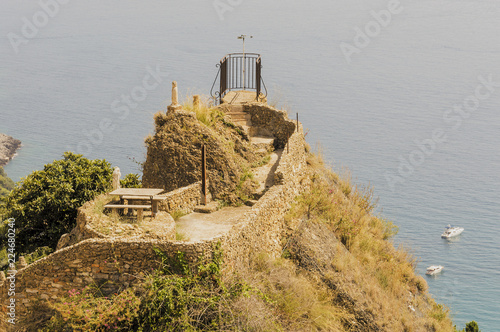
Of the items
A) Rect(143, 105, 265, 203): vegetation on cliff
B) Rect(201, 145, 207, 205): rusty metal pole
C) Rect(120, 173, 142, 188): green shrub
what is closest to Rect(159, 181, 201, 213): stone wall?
Rect(201, 145, 207, 205): rusty metal pole

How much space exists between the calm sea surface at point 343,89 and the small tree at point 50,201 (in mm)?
76548

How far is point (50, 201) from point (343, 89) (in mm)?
137997

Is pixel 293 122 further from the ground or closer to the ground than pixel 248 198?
further from the ground

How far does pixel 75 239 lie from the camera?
17266 millimetres

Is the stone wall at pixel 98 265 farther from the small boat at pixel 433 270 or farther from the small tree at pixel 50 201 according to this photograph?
the small boat at pixel 433 270

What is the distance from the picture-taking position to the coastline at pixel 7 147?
126594mm

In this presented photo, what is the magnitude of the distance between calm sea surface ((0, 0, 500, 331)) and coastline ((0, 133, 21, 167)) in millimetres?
2298

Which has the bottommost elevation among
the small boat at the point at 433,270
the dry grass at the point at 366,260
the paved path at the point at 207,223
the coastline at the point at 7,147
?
the small boat at the point at 433,270

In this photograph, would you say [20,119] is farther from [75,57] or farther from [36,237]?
[36,237]

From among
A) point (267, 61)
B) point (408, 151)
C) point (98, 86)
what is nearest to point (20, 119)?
point (98, 86)

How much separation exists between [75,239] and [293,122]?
13.3 m

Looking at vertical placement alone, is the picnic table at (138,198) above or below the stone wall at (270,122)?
below

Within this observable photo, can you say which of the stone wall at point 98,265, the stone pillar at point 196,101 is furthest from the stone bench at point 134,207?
the stone pillar at point 196,101

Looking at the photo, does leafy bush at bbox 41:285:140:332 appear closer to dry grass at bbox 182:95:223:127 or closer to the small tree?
the small tree
